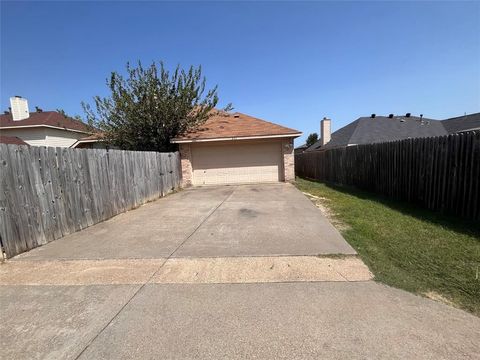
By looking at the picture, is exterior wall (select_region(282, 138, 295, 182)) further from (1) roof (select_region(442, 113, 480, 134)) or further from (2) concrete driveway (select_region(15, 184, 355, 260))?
(1) roof (select_region(442, 113, 480, 134))

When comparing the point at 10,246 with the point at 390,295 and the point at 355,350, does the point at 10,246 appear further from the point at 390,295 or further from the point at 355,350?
the point at 390,295

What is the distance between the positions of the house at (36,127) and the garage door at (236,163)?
421 inches

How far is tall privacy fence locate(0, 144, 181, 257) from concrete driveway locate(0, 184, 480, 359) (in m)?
0.50

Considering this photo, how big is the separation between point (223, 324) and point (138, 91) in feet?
45.2

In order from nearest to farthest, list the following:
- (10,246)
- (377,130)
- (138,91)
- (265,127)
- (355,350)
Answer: (355,350)
(10,246)
(138,91)
(265,127)
(377,130)

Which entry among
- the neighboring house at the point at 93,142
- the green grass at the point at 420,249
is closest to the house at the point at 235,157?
the neighboring house at the point at 93,142

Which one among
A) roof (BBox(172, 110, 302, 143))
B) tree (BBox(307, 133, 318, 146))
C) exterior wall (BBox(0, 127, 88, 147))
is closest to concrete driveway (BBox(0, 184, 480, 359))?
roof (BBox(172, 110, 302, 143))

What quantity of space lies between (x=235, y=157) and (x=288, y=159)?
275 centimetres

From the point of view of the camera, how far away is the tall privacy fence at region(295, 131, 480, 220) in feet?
20.3

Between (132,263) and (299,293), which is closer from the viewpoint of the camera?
(299,293)

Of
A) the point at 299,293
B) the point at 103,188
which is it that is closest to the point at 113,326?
the point at 299,293

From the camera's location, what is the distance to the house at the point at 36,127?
2153 cm

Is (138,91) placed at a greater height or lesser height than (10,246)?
greater

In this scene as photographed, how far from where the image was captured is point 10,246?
482cm
